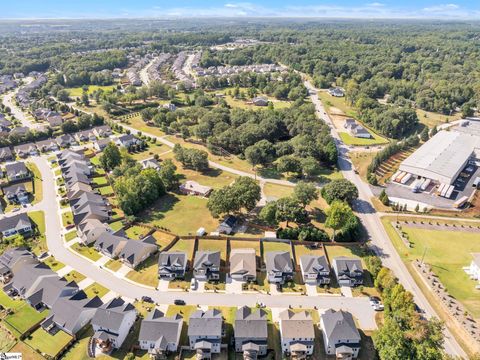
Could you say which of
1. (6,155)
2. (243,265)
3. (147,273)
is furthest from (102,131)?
(243,265)

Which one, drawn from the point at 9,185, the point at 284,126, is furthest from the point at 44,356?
the point at 284,126

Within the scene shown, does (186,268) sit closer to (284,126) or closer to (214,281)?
(214,281)

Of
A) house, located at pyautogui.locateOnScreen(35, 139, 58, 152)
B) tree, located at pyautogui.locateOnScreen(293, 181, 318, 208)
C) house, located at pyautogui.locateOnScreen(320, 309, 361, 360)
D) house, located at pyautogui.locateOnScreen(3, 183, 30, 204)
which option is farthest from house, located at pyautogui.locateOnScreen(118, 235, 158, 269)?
house, located at pyautogui.locateOnScreen(35, 139, 58, 152)

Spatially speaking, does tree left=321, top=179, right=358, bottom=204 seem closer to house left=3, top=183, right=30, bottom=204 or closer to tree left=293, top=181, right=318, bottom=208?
tree left=293, top=181, right=318, bottom=208

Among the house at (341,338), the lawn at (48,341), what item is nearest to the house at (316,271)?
the house at (341,338)

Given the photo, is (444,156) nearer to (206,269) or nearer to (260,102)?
(206,269)

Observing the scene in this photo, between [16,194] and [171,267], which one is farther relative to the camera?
[16,194]
